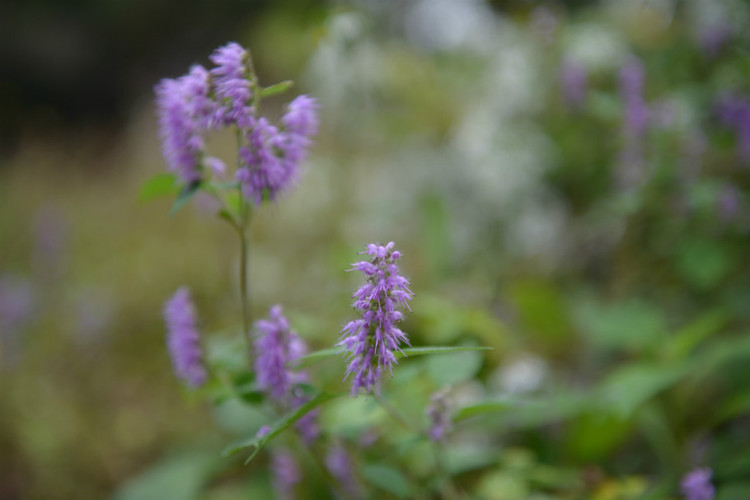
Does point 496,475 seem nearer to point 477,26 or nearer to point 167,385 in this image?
point 167,385

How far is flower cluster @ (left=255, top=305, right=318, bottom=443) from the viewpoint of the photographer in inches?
41.5

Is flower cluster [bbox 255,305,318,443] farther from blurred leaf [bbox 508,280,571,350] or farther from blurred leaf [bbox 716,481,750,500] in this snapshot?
blurred leaf [bbox 508,280,571,350]

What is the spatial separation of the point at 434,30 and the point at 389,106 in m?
1.11

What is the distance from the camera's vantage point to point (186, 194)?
1.11 m

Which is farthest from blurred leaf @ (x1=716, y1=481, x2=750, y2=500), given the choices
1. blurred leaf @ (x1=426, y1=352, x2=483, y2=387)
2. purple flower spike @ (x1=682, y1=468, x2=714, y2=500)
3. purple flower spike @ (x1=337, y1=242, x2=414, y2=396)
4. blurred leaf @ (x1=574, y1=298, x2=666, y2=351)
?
purple flower spike @ (x1=337, y1=242, x2=414, y2=396)

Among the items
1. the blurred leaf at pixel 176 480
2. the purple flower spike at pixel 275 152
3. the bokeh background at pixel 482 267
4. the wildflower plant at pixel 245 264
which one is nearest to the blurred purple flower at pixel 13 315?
the bokeh background at pixel 482 267

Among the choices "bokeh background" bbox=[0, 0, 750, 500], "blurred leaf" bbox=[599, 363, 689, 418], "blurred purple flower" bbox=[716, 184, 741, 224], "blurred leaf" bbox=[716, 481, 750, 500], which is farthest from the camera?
"blurred purple flower" bbox=[716, 184, 741, 224]

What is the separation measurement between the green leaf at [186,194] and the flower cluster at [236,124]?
0.01m

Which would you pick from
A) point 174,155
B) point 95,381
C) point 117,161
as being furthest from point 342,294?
point 117,161

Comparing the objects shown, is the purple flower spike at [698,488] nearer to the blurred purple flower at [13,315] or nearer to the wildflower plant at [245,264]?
the wildflower plant at [245,264]

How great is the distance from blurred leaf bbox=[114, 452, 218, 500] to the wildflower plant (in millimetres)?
839

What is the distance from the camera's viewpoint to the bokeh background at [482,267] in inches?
71.6

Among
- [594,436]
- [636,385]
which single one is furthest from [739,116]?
[594,436]

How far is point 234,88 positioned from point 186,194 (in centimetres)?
23
